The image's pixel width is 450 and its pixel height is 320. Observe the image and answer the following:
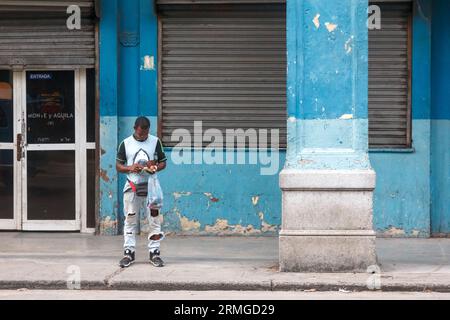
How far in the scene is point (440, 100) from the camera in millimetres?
12688

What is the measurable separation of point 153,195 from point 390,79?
4510mm

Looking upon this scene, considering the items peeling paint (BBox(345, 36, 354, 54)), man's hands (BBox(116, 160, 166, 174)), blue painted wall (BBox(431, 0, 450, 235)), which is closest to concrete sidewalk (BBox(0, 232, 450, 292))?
blue painted wall (BBox(431, 0, 450, 235))

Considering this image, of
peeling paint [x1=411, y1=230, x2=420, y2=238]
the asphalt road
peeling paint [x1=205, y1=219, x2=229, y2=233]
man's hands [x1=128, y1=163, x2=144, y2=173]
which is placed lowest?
the asphalt road

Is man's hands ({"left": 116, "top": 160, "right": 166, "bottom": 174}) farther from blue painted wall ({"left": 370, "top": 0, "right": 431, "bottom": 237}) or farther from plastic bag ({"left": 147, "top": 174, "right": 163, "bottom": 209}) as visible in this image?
blue painted wall ({"left": 370, "top": 0, "right": 431, "bottom": 237})

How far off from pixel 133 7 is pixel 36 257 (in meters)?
4.19

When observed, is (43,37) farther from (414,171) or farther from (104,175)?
(414,171)

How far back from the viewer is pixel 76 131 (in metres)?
13.1

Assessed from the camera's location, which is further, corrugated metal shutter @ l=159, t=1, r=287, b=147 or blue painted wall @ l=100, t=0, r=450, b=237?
corrugated metal shutter @ l=159, t=1, r=287, b=147

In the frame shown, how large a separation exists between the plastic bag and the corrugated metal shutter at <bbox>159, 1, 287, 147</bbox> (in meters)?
2.74

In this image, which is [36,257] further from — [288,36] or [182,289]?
[288,36]

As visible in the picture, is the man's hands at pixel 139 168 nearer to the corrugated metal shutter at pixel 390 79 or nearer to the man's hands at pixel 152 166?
the man's hands at pixel 152 166

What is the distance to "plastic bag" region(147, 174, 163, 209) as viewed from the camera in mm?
10188

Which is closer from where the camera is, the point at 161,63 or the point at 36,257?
the point at 36,257
